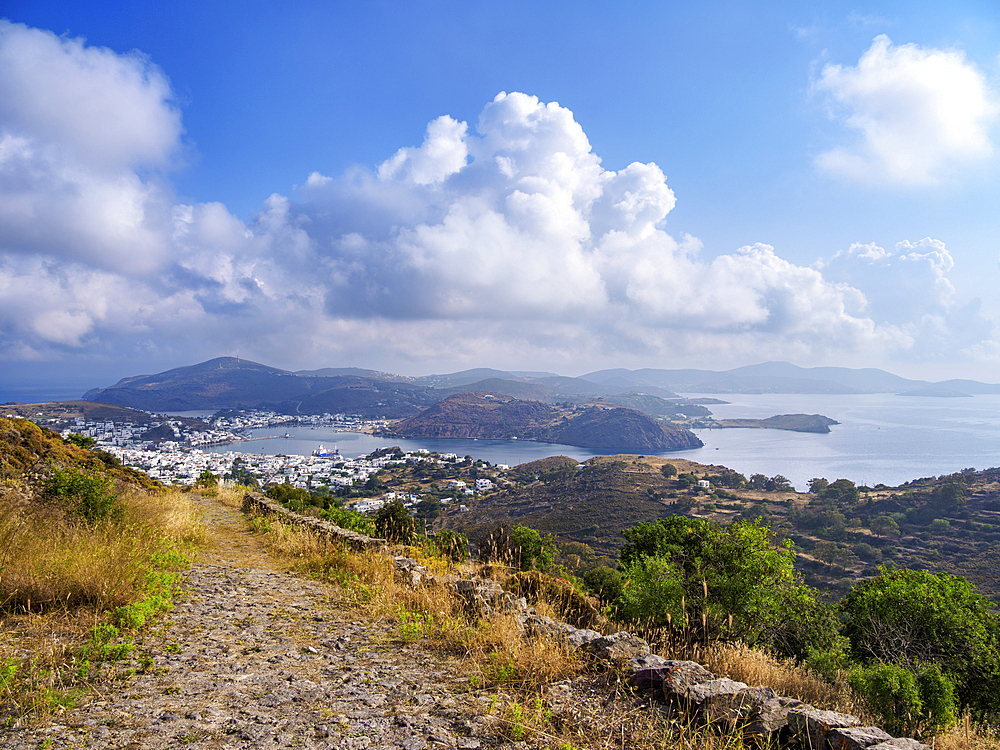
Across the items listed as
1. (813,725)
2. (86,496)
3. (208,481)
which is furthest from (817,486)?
(86,496)

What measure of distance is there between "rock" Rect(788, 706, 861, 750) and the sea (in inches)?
3124

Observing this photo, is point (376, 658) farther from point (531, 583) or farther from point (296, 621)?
point (531, 583)

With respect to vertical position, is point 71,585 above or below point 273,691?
above

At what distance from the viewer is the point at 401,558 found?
6.59m

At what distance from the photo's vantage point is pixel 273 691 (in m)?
3.01

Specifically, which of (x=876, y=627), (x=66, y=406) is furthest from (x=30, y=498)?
(x=66, y=406)

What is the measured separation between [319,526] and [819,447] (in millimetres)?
137150

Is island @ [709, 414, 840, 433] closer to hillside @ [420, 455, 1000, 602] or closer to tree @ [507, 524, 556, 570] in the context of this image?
hillside @ [420, 455, 1000, 602]

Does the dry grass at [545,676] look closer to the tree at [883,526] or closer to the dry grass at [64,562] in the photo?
the dry grass at [64,562]

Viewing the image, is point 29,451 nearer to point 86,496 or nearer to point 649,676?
point 86,496

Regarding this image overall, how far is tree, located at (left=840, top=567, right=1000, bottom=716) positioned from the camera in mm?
Answer: 6866

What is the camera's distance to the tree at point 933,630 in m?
6.87

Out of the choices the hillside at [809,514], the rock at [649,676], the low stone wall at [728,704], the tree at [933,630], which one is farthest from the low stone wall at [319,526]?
the hillside at [809,514]

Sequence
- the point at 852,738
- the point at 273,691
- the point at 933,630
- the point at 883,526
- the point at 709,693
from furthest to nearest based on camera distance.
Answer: the point at 883,526 < the point at 933,630 < the point at 709,693 < the point at 273,691 < the point at 852,738
